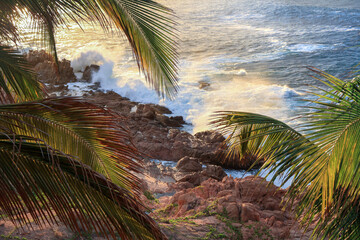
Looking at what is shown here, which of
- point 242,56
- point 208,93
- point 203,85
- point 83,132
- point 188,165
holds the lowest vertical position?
point 188,165

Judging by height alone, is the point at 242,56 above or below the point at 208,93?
above

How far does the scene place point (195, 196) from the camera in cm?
714

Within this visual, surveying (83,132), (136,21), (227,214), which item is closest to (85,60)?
(227,214)

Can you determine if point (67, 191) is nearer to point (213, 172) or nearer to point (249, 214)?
point (249, 214)

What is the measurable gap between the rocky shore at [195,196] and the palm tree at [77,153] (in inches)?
9.6

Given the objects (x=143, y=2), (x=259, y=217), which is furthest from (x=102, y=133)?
(x=259, y=217)

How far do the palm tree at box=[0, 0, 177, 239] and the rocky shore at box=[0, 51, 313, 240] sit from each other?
245mm

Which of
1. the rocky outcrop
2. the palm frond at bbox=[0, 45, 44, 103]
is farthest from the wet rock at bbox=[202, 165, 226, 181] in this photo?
the palm frond at bbox=[0, 45, 44, 103]

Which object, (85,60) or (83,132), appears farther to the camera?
(85,60)

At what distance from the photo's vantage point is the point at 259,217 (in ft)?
20.5

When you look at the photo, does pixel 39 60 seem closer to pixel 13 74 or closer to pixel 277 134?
pixel 13 74

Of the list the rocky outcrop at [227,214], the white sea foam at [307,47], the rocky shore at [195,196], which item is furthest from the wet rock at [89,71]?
the white sea foam at [307,47]

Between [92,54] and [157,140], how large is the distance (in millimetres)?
12702

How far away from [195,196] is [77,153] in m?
4.50
